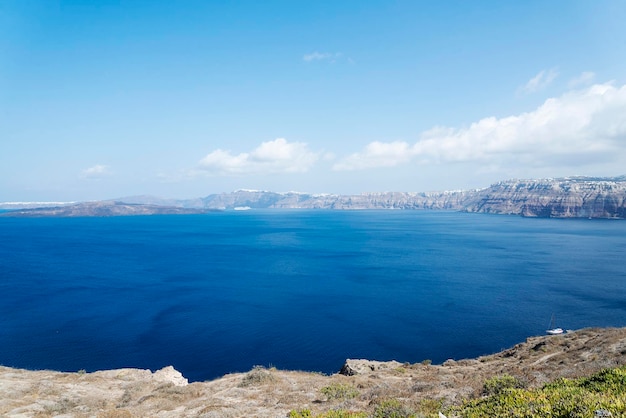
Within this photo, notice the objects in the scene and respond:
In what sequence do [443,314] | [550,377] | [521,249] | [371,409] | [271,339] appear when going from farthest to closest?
[521,249]
[443,314]
[271,339]
[550,377]
[371,409]

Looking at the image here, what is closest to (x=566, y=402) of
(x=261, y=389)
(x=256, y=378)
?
(x=261, y=389)

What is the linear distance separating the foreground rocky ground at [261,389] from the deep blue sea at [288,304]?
960 inches

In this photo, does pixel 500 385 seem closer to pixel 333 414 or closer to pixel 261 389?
pixel 333 414

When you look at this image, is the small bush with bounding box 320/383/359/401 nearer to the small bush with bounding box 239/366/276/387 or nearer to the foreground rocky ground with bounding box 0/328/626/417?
the foreground rocky ground with bounding box 0/328/626/417

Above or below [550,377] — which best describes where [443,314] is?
below

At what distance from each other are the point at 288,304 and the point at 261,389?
59.5m

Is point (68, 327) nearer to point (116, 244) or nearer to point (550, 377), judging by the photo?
point (550, 377)

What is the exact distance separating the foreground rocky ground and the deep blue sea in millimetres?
24396

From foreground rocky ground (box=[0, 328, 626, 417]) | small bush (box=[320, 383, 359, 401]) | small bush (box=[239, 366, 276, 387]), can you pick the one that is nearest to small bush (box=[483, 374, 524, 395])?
foreground rocky ground (box=[0, 328, 626, 417])

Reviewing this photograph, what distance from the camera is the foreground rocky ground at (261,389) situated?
20.4m

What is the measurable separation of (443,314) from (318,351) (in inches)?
1244

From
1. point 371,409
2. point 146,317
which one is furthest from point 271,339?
point 371,409

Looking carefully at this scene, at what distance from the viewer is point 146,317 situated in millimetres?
74875

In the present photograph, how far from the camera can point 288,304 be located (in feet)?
274
